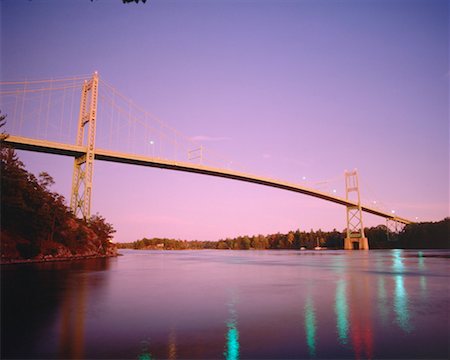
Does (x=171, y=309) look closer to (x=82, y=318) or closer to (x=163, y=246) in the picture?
(x=82, y=318)

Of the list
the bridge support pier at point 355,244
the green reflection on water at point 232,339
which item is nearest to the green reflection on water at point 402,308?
the green reflection on water at point 232,339

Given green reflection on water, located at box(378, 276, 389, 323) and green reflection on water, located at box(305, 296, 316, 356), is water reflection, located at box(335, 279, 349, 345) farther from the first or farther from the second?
green reflection on water, located at box(378, 276, 389, 323)

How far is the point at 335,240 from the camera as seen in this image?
3748 inches

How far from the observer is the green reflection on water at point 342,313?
4613mm

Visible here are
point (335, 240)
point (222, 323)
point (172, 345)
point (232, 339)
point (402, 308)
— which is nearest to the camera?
point (172, 345)

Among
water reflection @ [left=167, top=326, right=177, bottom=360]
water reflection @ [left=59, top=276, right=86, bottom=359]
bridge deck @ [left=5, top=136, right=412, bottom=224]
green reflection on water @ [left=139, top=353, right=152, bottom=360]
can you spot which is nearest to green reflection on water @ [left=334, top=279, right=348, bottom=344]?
water reflection @ [left=167, top=326, right=177, bottom=360]

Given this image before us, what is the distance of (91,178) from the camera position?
26.2 meters

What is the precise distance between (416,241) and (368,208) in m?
25.3

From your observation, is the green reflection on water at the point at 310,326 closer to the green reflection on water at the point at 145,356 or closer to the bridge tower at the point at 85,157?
the green reflection on water at the point at 145,356

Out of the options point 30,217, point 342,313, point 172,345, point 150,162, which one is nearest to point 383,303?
point 342,313

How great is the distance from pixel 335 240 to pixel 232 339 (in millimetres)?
97432

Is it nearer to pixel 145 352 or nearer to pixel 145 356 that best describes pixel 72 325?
pixel 145 352

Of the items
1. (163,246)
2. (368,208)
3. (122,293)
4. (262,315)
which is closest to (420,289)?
(262,315)

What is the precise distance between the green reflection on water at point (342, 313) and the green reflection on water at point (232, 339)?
1415 millimetres
